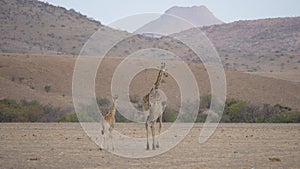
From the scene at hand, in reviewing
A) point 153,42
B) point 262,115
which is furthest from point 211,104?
point 153,42

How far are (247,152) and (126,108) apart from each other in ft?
100

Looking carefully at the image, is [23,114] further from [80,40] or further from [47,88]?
[80,40]

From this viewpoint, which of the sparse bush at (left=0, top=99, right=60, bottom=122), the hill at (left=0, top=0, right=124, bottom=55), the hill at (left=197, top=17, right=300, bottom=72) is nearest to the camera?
the sparse bush at (left=0, top=99, right=60, bottom=122)

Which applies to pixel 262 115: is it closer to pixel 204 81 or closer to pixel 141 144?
pixel 204 81

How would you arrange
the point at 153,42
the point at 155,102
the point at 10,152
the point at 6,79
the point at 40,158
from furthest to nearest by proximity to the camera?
the point at 153,42, the point at 6,79, the point at 155,102, the point at 10,152, the point at 40,158

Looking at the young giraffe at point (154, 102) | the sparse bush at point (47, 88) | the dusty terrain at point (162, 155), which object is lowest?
the dusty terrain at point (162, 155)

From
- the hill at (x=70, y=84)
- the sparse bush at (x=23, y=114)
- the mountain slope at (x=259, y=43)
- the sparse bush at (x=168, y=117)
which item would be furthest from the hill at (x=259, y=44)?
the sparse bush at (x=23, y=114)

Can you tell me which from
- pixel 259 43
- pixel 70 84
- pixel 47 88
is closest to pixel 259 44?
pixel 259 43

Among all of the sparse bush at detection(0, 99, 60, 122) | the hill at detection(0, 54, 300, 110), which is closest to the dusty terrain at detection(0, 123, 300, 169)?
the sparse bush at detection(0, 99, 60, 122)

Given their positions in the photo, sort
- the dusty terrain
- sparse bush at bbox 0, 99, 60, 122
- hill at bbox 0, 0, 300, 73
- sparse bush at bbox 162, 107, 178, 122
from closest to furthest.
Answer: the dusty terrain → sparse bush at bbox 0, 99, 60, 122 → sparse bush at bbox 162, 107, 178, 122 → hill at bbox 0, 0, 300, 73

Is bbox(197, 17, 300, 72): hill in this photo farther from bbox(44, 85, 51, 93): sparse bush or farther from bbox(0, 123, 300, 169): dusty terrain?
bbox(0, 123, 300, 169): dusty terrain

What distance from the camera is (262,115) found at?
1764 inches

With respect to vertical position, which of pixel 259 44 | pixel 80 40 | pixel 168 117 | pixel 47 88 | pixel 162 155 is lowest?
pixel 162 155

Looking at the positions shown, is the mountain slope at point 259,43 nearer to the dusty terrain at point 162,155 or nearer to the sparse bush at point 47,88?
the sparse bush at point 47,88
